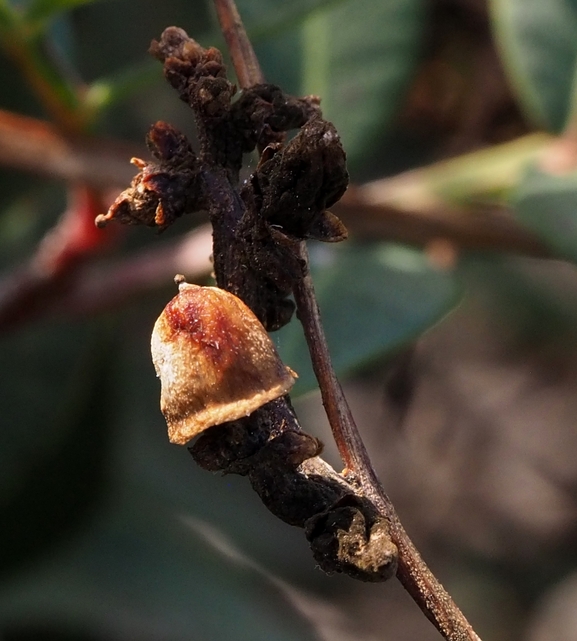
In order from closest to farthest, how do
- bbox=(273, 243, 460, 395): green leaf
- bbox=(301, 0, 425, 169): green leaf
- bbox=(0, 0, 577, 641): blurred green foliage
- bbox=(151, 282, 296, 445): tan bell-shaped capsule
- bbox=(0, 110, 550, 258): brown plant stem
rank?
bbox=(151, 282, 296, 445): tan bell-shaped capsule < bbox=(273, 243, 460, 395): green leaf < bbox=(0, 0, 577, 641): blurred green foliage < bbox=(0, 110, 550, 258): brown plant stem < bbox=(301, 0, 425, 169): green leaf

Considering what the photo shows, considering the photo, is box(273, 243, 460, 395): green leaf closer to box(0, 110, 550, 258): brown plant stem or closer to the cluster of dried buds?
box(0, 110, 550, 258): brown plant stem

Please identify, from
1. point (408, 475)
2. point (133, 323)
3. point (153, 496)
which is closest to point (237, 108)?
point (153, 496)

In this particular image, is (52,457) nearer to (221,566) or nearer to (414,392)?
(221,566)

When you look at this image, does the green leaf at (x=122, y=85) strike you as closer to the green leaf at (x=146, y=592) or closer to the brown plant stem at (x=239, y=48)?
the brown plant stem at (x=239, y=48)

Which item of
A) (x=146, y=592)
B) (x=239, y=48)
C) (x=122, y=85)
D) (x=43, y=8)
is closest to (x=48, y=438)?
(x=146, y=592)

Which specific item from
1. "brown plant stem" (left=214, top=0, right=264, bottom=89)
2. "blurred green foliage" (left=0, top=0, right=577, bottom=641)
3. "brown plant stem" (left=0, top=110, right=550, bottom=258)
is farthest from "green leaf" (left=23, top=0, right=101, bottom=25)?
"brown plant stem" (left=214, top=0, right=264, bottom=89)
